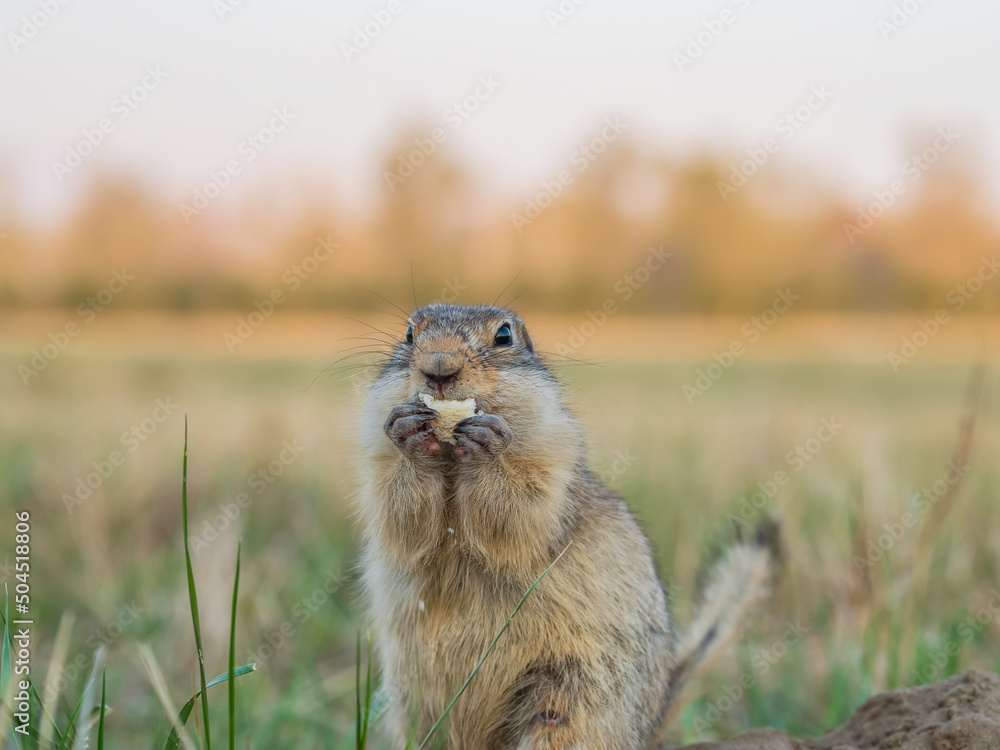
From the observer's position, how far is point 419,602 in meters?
3.84

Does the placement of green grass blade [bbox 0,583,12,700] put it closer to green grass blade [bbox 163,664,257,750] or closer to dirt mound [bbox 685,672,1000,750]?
green grass blade [bbox 163,664,257,750]

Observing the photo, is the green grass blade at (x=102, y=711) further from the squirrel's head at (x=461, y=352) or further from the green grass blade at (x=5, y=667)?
the squirrel's head at (x=461, y=352)

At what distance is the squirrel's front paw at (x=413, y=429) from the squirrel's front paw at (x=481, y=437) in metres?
0.11

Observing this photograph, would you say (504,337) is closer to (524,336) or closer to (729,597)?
(524,336)

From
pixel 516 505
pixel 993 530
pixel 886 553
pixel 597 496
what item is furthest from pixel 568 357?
pixel 993 530

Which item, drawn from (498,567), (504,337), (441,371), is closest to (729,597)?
(498,567)

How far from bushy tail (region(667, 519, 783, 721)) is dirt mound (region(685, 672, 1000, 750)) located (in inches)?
37.2

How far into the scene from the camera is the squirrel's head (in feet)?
12.2

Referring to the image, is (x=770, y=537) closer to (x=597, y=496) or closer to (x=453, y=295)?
(x=597, y=496)

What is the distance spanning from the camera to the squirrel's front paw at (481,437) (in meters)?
3.55

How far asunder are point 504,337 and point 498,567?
104cm

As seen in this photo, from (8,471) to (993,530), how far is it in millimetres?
9091

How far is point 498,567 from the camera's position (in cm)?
375

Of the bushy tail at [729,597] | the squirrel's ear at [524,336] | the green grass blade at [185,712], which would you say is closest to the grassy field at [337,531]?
the bushy tail at [729,597]
